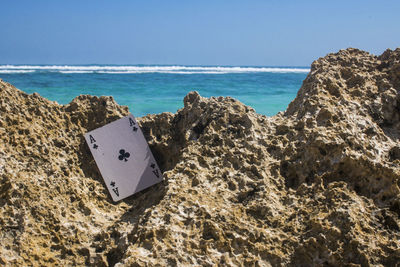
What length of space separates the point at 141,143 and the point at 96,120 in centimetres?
41

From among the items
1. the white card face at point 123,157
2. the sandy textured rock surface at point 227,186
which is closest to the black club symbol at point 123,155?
the white card face at point 123,157

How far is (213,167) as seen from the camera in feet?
7.47

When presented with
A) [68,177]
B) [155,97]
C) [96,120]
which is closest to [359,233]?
[68,177]

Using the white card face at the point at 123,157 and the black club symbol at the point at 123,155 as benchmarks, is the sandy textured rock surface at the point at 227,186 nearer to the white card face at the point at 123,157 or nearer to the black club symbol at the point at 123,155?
the white card face at the point at 123,157

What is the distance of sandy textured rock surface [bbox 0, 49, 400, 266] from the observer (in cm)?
191

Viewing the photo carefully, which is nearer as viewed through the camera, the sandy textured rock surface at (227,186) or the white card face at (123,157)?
the sandy textured rock surface at (227,186)

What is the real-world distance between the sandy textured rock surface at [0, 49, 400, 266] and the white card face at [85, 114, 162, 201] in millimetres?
64

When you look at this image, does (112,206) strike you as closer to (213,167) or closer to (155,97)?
(213,167)

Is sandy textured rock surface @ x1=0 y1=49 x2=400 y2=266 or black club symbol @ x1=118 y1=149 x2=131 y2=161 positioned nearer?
sandy textured rock surface @ x1=0 y1=49 x2=400 y2=266

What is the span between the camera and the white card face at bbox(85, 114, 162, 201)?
8.85ft

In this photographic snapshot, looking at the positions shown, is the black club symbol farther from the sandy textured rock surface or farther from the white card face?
the sandy textured rock surface

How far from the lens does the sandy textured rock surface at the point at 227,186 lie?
6.27 feet

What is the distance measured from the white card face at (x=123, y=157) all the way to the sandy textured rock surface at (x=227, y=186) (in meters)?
0.06

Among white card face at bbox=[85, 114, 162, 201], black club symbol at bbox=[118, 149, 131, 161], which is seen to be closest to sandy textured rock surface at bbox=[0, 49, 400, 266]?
white card face at bbox=[85, 114, 162, 201]
